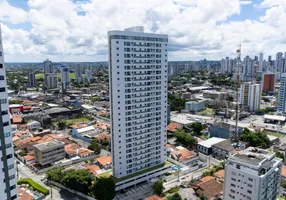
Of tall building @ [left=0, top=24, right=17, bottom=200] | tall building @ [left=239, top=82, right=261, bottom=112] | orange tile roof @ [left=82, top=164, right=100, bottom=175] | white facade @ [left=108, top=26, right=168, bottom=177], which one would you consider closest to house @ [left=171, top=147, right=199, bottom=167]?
white facade @ [left=108, top=26, right=168, bottom=177]

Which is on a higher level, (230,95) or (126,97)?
(126,97)

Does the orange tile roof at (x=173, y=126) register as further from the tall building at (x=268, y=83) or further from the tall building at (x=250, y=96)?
the tall building at (x=268, y=83)

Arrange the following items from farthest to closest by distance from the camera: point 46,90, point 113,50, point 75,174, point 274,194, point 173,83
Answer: point 173,83 → point 46,90 → point 75,174 → point 113,50 → point 274,194

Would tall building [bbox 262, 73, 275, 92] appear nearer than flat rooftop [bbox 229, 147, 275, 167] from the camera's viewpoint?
No

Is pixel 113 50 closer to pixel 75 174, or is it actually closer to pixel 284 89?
pixel 75 174

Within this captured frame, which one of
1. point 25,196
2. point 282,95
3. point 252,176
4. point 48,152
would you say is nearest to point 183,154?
point 252,176

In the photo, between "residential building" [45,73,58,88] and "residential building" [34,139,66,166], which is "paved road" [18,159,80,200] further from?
"residential building" [45,73,58,88]

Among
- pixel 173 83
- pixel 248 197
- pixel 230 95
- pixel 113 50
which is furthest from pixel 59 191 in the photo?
pixel 173 83

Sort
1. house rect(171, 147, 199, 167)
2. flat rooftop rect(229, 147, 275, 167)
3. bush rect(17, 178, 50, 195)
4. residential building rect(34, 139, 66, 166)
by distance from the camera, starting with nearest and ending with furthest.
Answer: flat rooftop rect(229, 147, 275, 167) < bush rect(17, 178, 50, 195) < residential building rect(34, 139, 66, 166) < house rect(171, 147, 199, 167)
